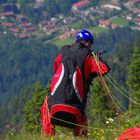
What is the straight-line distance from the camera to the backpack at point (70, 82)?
20.9 feet

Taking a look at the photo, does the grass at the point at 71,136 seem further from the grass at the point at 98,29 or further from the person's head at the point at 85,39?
the grass at the point at 98,29

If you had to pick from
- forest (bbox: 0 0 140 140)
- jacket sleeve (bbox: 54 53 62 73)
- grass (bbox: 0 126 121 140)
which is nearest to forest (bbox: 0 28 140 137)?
forest (bbox: 0 0 140 140)

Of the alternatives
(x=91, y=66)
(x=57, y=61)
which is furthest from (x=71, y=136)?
(x=57, y=61)

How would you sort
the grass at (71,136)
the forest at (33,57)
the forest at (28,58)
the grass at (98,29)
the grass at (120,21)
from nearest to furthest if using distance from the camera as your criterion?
1. the grass at (71,136)
2. the forest at (33,57)
3. the forest at (28,58)
4. the grass at (98,29)
5. the grass at (120,21)

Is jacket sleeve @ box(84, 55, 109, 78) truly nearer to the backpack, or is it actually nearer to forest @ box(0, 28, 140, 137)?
the backpack

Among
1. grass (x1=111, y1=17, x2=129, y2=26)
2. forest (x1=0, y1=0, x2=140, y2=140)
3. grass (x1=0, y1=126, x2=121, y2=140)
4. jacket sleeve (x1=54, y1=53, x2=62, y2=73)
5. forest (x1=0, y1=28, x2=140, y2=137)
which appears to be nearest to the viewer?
grass (x1=0, y1=126, x2=121, y2=140)

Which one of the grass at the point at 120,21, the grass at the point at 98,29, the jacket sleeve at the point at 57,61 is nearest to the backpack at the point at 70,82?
the jacket sleeve at the point at 57,61

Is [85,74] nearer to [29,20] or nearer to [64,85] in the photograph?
[64,85]

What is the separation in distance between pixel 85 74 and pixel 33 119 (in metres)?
26.6

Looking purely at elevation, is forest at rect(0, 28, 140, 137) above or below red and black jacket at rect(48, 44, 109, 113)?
below

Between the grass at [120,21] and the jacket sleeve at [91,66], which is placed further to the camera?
the grass at [120,21]

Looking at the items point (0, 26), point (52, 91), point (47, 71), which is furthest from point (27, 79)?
point (52, 91)

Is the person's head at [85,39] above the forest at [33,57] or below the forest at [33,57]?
above

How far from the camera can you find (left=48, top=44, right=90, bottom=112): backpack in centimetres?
636
